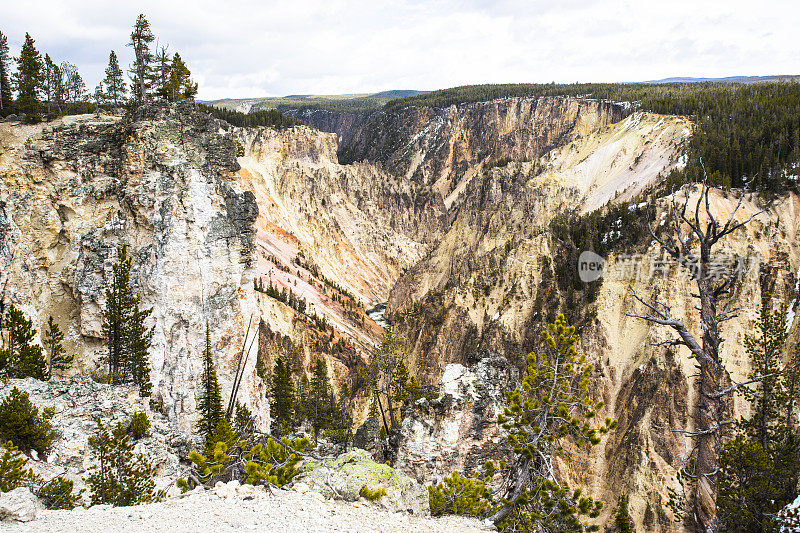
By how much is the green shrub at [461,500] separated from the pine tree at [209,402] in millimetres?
13437

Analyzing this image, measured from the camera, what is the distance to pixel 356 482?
11.6m

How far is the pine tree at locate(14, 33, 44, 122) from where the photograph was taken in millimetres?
31219

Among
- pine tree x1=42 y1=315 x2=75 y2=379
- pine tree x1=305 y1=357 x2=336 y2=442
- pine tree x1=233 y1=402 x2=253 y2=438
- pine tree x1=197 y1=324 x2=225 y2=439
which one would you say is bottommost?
pine tree x1=305 y1=357 x2=336 y2=442

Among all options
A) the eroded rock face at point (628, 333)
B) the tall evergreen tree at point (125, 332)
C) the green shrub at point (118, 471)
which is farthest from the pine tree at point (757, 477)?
the tall evergreen tree at point (125, 332)

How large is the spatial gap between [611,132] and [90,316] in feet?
236

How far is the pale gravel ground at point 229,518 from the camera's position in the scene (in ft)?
27.1

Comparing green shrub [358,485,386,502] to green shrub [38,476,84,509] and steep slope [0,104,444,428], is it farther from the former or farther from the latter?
steep slope [0,104,444,428]

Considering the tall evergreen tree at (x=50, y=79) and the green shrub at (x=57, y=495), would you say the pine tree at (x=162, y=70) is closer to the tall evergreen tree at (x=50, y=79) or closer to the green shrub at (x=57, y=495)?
the tall evergreen tree at (x=50, y=79)

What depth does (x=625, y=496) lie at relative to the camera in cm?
2623

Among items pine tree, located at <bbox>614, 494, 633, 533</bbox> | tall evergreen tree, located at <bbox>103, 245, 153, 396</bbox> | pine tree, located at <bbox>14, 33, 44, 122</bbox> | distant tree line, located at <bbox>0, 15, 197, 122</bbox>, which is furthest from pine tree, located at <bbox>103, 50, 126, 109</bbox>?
pine tree, located at <bbox>614, 494, 633, 533</bbox>

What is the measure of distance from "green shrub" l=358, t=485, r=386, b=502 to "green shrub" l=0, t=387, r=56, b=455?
1058 cm

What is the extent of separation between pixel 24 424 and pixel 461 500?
1277 cm

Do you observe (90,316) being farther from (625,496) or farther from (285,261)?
(285,261)

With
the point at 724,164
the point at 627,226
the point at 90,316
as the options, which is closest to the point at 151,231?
the point at 90,316
